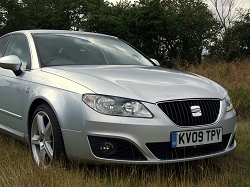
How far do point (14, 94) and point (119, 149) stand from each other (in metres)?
1.40

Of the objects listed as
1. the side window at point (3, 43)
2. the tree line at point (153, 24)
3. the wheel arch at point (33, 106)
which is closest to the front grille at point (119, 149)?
the wheel arch at point (33, 106)

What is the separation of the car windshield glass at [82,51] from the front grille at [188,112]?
127cm

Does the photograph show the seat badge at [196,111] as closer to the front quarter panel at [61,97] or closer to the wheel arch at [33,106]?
the front quarter panel at [61,97]

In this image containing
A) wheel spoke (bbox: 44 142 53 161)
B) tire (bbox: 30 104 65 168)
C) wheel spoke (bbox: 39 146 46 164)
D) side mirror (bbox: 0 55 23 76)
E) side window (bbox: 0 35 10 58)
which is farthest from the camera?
side window (bbox: 0 35 10 58)

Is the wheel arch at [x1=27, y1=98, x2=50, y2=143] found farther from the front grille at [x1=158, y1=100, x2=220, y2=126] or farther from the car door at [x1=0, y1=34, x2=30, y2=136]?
the front grille at [x1=158, y1=100, x2=220, y2=126]

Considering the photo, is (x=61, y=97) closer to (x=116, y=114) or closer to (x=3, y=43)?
(x=116, y=114)

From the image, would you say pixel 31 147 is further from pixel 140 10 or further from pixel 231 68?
pixel 140 10

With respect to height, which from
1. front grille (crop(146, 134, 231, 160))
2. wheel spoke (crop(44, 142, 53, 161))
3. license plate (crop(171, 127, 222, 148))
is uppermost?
license plate (crop(171, 127, 222, 148))

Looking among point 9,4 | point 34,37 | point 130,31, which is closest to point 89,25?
point 130,31

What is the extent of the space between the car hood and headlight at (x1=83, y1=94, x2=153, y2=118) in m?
0.04

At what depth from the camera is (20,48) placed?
387cm

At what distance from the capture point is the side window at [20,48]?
139 inches

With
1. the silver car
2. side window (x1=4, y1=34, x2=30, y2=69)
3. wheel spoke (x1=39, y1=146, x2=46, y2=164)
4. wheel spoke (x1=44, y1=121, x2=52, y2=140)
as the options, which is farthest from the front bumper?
side window (x1=4, y1=34, x2=30, y2=69)

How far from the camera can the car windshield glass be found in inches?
137
